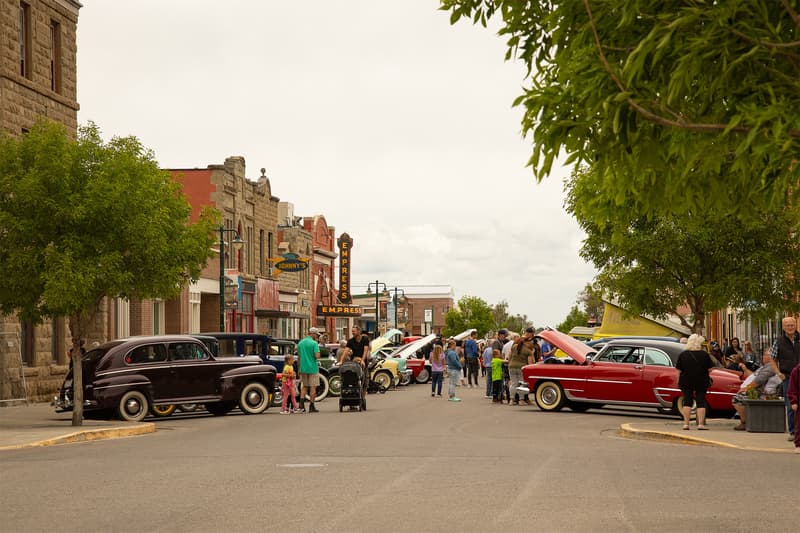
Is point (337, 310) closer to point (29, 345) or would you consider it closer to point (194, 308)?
point (194, 308)

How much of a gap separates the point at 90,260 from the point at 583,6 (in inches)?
615

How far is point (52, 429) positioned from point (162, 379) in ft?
12.8

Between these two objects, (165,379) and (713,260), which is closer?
(165,379)

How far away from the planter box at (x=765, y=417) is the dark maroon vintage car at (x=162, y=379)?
11711 mm

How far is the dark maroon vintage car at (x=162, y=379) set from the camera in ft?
80.6

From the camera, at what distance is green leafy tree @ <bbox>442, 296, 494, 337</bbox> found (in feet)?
563

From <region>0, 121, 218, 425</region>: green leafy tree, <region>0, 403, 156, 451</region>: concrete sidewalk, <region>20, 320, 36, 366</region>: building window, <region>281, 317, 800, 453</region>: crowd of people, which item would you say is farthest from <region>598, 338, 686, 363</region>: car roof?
<region>20, 320, 36, 366</region>: building window

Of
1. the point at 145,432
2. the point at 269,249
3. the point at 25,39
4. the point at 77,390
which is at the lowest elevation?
the point at 145,432

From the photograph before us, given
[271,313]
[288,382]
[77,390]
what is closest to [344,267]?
[271,313]

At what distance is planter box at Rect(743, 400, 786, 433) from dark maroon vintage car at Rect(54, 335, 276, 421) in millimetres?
11711

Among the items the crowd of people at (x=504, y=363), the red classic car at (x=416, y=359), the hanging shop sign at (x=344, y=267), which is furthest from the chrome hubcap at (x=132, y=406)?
the hanging shop sign at (x=344, y=267)

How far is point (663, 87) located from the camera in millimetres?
8914

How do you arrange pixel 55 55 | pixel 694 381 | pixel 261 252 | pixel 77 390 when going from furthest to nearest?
1. pixel 261 252
2. pixel 55 55
3. pixel 77 390
4. pixel 694 381

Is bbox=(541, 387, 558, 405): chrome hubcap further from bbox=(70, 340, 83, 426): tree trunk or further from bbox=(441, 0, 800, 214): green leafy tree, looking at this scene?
bbox=(441, 0, 800, 214): green leafy tree
